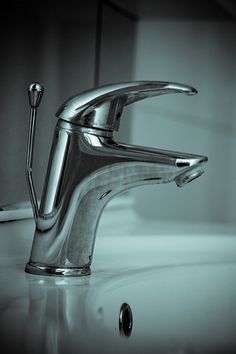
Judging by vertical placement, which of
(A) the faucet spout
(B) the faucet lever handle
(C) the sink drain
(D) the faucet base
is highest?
(B) the faucet lever handle

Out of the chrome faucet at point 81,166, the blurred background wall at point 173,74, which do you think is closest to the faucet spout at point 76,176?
the chrome faucet at point 81,166

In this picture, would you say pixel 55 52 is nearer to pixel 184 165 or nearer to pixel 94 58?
pixel 94 58

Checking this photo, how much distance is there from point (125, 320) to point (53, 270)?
14cm

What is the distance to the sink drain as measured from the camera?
50cm

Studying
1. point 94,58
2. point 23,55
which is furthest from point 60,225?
point 94,58

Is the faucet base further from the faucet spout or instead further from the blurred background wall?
the blurred background wall

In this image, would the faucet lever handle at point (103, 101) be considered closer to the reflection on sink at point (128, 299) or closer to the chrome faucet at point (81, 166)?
the chrome faucet at point (81, 166)

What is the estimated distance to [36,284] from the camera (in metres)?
0.65

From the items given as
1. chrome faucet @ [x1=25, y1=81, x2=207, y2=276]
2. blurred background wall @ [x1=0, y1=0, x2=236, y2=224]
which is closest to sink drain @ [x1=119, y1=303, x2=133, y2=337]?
chrome faucet @ [x1=25, y1=81, x2=207, y2=276]

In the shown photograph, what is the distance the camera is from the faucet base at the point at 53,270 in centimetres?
67

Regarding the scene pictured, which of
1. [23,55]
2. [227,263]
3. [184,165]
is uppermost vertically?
[23,55]

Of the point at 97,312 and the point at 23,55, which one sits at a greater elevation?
the point at 23,55

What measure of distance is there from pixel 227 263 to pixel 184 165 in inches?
8.7

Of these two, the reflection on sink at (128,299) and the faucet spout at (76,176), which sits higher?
the faucet spout at (76,176)
